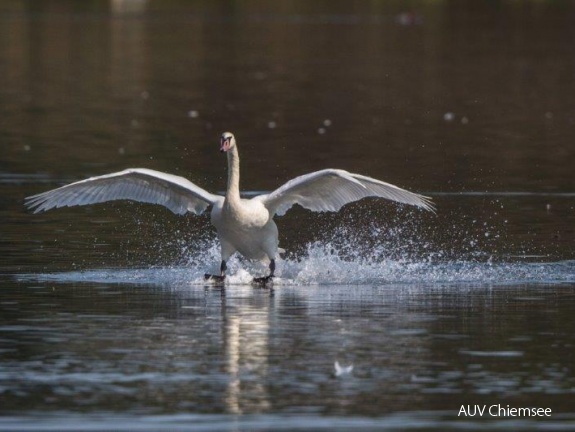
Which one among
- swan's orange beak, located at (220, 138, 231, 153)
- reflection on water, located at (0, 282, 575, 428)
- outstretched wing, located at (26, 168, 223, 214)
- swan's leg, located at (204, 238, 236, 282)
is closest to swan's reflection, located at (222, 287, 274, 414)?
reflection on water, located at (0, 282, 575, 428)

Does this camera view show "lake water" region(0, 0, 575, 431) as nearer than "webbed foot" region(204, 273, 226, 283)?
Yes

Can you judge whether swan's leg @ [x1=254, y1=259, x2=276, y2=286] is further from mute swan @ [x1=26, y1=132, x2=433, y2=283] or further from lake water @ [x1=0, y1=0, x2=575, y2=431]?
lake water @ [x1=0, y1=0, x2=575, y2=431]

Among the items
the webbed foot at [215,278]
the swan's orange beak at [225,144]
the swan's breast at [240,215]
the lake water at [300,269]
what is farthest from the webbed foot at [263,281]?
the swan's orange beak at [225,144]

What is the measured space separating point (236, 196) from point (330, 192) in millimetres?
1172

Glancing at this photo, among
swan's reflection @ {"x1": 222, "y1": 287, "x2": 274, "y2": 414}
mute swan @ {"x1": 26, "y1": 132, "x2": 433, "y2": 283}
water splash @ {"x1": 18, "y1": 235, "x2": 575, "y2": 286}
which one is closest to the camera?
swan's reflection @ {"x1": 222, "y1": 287, "x2": 274, "y2": 414}

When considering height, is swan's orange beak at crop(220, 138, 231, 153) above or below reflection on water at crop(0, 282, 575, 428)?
above

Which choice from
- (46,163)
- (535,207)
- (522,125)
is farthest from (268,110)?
(535,207)

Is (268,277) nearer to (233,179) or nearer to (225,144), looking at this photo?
(233,179)

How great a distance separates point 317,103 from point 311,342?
28485 millimetres

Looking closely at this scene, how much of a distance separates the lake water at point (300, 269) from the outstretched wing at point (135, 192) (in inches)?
23.6

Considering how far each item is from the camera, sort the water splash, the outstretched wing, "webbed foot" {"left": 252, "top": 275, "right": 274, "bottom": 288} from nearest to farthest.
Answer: the water splash → "webbed foot" {"left": 252, "top": 275, "right": 274, "bottom": 288} → the outstretched wing

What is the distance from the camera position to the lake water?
37.8 ft

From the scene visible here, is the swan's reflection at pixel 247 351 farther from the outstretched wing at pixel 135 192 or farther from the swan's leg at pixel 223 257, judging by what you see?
the outstretched wing at pixel 135 192

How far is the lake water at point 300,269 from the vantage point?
11.5m
